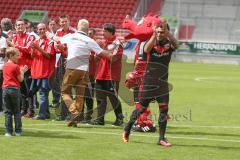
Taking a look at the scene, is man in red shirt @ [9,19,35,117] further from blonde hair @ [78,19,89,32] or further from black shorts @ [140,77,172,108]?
black shorts @ [140,77,172,108]

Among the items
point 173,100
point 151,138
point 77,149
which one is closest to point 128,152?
point 77,149

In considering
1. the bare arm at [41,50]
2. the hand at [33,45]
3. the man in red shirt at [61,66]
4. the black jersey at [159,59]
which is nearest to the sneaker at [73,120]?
the man in red shirt at [61,66]

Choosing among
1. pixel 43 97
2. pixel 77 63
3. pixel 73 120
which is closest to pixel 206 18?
pixel 43 97

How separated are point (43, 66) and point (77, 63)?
153 cm

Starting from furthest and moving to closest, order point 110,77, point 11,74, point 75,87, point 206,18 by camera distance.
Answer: point 206,18, point 110,77, point 75,87, point 11,74

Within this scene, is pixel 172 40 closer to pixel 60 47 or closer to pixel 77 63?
pixel 77 63

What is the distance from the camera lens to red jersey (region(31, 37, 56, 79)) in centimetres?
1393

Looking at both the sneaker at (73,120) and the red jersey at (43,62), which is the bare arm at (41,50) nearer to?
the red jersey at (43,62)

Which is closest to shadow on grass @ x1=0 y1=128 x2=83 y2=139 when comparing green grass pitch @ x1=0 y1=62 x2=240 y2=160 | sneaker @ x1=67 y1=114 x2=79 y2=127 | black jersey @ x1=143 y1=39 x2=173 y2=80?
green grass pitch @ x1=0 y1=62 x2=240 y2=160

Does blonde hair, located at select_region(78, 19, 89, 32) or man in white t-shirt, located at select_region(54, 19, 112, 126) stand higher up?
blonde hair, located at select_region(78, 19, 89, 32)

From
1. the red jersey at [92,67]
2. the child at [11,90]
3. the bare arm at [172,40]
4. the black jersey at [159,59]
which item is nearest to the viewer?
the bare arm at [172,40]

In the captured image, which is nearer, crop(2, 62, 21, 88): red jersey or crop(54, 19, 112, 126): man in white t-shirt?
crop(2, 62, 21, 88): red jersey

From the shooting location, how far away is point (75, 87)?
12812mm

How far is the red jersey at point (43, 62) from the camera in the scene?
13930 mm
